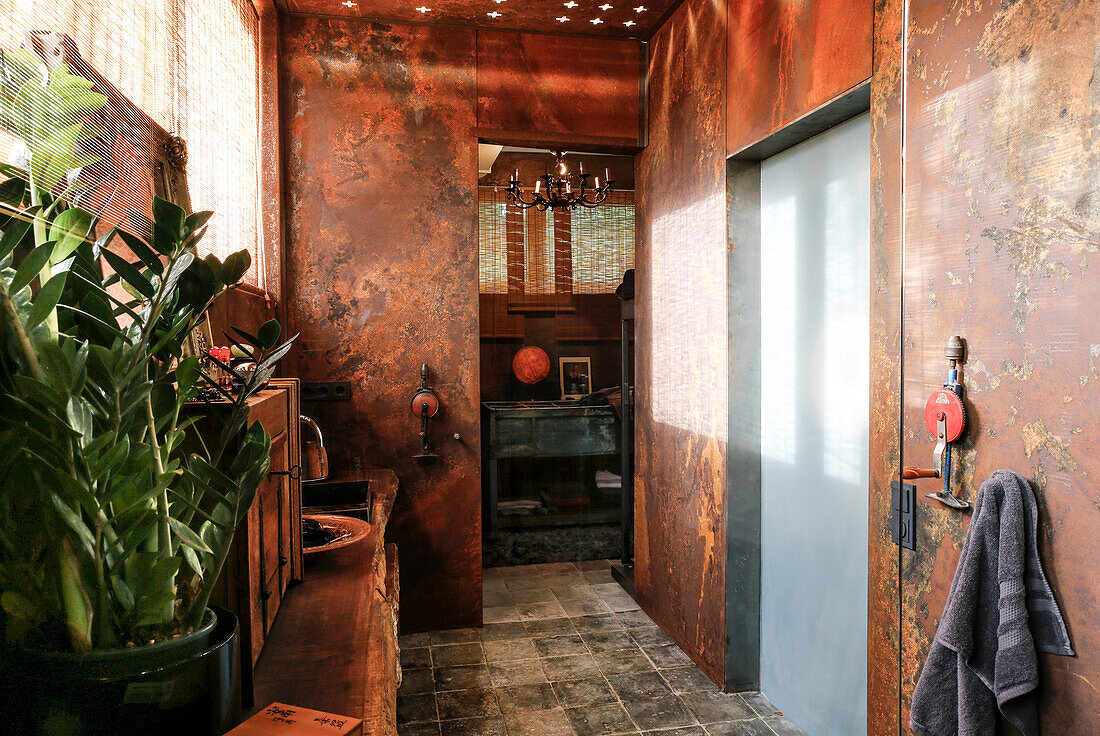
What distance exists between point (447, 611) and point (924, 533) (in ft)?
8.67

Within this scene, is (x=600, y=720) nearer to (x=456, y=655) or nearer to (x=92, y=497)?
(x=456, y=655)

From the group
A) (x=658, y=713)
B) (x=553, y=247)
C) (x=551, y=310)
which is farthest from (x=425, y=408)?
(x=553, y=247)

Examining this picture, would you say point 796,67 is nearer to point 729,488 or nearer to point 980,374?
point 980,374

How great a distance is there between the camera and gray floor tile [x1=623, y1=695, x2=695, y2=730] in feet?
8.98

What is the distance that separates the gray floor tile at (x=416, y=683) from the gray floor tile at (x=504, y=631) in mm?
490

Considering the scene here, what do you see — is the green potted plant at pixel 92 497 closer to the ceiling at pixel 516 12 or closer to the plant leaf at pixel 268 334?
the plant leaf at pixel 268 334

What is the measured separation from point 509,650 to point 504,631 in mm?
256

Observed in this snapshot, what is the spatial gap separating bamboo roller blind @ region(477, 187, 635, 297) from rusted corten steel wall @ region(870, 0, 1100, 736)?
455cm

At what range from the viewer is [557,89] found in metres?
3.77

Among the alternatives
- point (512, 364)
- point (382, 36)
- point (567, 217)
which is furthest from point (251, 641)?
point (567, 217)

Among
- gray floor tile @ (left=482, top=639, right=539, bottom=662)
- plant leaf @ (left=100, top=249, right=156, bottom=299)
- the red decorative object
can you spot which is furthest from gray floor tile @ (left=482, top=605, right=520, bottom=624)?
plant leaf @ (left=100, top=249, right=156, bottom=299)

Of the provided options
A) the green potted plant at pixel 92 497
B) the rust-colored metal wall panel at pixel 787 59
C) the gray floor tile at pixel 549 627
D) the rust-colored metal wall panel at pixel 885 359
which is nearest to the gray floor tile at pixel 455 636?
the gray floor tile at pixel 549 627

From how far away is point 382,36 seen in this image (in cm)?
359

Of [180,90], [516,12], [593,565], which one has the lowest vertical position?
[593,565]
